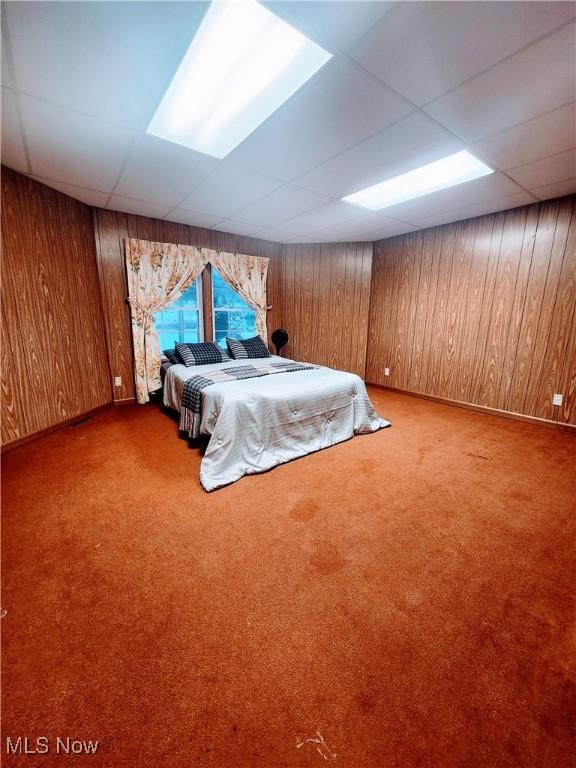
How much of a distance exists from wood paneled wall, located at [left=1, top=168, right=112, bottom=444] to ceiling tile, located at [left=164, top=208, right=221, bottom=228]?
91 cm

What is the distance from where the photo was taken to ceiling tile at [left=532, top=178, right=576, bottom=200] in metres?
2.67

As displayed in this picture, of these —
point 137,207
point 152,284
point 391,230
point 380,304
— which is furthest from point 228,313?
point 391,230

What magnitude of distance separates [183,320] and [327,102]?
11.0 ft

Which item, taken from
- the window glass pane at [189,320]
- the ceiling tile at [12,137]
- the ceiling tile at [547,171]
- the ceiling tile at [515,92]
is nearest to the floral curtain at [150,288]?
the window glass pane at [189,320]

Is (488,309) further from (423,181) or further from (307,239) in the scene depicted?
(307,239)

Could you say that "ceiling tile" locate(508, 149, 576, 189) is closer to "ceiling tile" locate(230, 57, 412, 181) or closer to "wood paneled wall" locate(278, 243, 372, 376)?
"ceiling tile" locate(230, 57, 412, 181)

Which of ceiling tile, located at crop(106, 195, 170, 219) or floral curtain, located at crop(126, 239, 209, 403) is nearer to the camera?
ceiling tile, located at crop(106, 195, 170, 219)

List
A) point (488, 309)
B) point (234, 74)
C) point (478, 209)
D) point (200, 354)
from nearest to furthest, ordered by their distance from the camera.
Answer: point (234, 74)
point (478, 209)
point (488, 309)
point (200, 354)

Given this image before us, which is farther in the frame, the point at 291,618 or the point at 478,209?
the point at 478,209

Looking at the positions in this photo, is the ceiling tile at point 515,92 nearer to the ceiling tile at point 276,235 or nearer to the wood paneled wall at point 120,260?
the ceiling tile at point 276,235

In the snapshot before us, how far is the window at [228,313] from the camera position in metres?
4.66

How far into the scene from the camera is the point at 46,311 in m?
2.88

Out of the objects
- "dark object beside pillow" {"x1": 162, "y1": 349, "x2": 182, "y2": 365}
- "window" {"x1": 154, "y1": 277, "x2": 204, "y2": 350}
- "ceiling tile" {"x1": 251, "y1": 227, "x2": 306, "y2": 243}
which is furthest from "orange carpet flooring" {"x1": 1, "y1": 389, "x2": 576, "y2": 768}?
"ceiling tile" {"x1": 251, "y1": 227, "x2": 306, "y2": 243}

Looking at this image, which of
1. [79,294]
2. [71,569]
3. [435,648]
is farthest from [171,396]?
[435,648]
